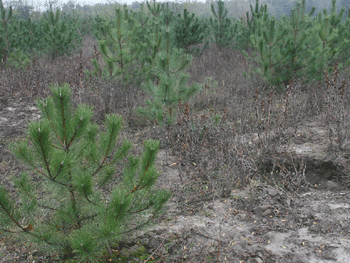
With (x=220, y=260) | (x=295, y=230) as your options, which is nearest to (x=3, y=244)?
(x=220, y=260)

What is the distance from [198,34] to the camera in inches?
343

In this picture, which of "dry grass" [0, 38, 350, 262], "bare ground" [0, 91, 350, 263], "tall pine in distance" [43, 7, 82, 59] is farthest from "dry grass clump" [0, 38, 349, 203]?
"tall pine in distance" [43, 7, 82, 59]

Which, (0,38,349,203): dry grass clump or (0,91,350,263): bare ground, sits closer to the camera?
(0,91,350,263): bare ground

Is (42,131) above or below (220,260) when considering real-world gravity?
above

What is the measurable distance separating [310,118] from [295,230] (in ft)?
9.75

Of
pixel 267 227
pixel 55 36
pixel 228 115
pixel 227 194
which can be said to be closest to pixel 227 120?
pixel 228 115

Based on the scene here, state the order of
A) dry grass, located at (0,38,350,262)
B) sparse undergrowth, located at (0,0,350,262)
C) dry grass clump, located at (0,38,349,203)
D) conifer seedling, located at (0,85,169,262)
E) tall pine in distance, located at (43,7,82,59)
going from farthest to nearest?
tall pine in distance, located at (43,7,82,59) < dry grass clump, located at (0,38,349,203) < dry grass, located at (0,38,350,262) < sparse undergrowth, located at (0,0,350,262) < conifer seedling, located at (0,85,169,262)

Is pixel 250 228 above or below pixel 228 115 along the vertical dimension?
below

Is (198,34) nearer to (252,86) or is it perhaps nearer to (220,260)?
(252,86)

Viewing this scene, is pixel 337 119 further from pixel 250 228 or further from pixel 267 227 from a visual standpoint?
pixel 250 228

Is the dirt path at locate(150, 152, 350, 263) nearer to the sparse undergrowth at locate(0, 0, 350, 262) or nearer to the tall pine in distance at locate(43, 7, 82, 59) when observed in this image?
the sparse undergrowth at locate(0, 0, 350, 262)

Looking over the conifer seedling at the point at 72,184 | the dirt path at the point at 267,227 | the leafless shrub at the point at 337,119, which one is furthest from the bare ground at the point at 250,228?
the leafless shrub at the point at 337,119

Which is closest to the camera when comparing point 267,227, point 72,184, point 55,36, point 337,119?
point 72,184

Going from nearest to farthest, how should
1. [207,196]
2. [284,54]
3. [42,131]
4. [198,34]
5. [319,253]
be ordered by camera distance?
[42,131] < [319,253] < [207,196] < [284,54] < [198,34]
